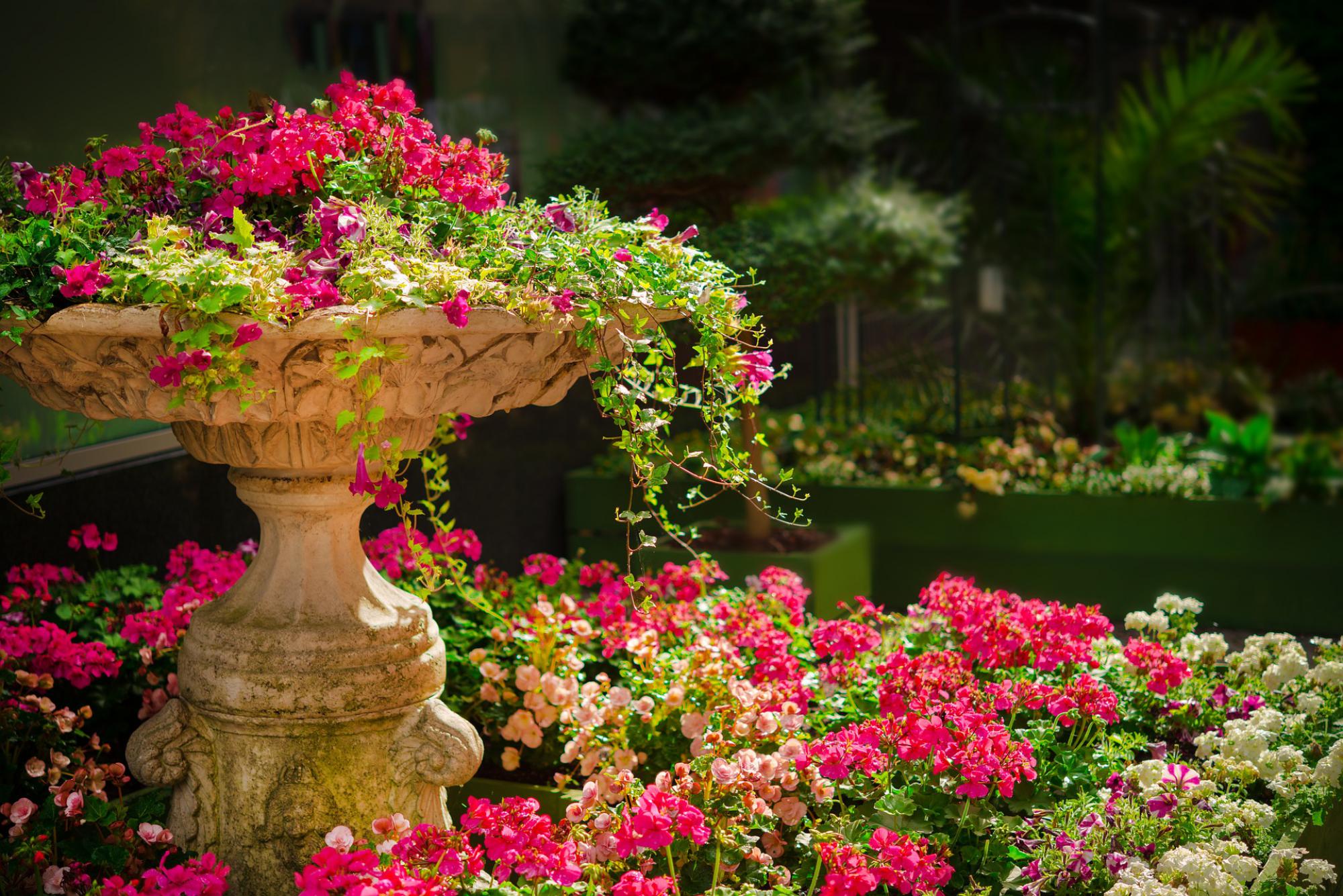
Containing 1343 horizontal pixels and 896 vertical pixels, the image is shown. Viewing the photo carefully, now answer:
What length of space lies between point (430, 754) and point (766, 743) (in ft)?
1.95

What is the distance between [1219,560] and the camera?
4121mm

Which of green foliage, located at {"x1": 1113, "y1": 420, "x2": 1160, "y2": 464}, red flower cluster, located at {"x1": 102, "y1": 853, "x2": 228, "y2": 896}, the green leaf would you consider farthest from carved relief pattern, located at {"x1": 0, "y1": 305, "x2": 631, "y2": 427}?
green foliage, located at {"x1": 1113, "y1": 420, "x2": 1160, "y2": 464}

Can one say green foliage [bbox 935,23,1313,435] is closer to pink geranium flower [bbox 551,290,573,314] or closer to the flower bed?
the flower bed

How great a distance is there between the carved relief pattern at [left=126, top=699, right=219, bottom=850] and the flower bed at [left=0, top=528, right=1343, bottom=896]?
46mm

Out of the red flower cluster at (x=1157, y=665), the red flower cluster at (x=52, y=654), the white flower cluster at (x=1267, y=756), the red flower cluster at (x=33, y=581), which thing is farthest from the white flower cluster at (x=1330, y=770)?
the red flower cluster at (x=33, y=581)

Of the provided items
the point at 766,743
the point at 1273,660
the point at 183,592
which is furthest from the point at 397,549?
the point at 1273,660

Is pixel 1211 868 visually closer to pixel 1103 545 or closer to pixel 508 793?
pixel 508 793

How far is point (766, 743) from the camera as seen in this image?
2.33m

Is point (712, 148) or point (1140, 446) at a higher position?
point (712, 148)

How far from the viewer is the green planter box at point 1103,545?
4016 mm

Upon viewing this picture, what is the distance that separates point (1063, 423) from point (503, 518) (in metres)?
2.49

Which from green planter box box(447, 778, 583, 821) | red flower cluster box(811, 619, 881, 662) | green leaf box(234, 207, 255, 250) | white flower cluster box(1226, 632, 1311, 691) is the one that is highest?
green leaf box(234, 207, 255, 250)

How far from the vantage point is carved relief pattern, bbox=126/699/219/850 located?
2.10 metres

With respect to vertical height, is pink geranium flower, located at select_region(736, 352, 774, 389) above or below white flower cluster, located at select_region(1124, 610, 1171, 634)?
above
